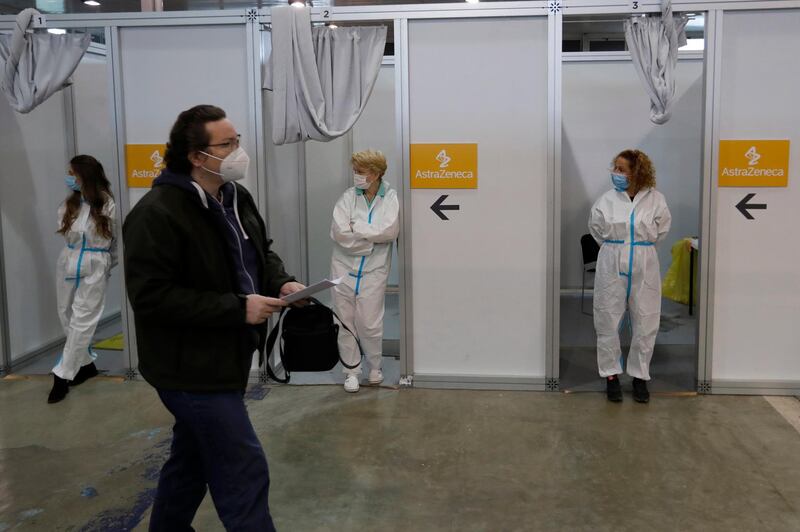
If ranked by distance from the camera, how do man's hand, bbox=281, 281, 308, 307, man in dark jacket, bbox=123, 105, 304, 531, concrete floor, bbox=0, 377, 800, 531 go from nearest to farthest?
man in dark jacket, bbox=123, 105, 304, 531 < man's hand, bbox=281, 281, 308, 307 < concrete floor, bbox=0, 377, 800, 531

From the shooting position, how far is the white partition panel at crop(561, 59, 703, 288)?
706 centimetres

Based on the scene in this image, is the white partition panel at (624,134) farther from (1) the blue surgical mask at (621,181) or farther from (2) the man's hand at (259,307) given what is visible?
(2) the man's hand at (259,307)

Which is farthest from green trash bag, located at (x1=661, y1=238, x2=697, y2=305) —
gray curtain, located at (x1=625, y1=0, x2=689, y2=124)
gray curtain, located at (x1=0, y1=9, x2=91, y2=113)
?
gray curtain, located at (x1=0, y1=9, x2=91, y2=113)

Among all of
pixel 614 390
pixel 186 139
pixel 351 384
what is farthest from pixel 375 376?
pixel 186 139

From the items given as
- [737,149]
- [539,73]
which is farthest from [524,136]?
[737,149]

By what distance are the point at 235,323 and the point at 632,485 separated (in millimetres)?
2040

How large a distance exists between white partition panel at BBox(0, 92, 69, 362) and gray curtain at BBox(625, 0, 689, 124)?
4.13 meters

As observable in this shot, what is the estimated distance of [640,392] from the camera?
419cm

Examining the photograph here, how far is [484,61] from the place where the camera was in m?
4.21

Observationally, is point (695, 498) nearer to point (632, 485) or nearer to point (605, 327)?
point (632, 485)

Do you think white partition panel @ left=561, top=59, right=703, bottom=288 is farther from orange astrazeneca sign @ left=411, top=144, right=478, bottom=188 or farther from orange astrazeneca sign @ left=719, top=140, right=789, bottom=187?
orange astrazeneca sign @ left=411, top=144, right=478, bottom=188

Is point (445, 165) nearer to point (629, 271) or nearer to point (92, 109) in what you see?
point (629, 271)

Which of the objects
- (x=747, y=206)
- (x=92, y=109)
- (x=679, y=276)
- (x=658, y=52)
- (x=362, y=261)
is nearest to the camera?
(x=658, y=52)

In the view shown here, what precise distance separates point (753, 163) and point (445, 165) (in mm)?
1833
